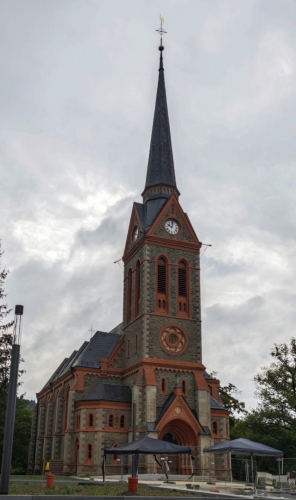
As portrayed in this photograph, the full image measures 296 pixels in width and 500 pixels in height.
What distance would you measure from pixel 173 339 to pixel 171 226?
1070cm

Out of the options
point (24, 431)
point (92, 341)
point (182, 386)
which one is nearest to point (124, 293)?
point (92, 341)

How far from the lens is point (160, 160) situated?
5428 centimetres

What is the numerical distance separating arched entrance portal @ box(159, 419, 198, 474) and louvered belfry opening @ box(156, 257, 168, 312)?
9759mm

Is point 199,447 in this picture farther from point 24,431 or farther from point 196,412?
point 24,431

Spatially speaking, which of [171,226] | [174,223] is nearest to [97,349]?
[171,226]

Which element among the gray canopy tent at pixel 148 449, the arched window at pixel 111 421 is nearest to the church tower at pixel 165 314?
the arched window at pixel 111 421

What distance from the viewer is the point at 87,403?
141 feet

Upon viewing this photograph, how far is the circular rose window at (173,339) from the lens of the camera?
45.0 m

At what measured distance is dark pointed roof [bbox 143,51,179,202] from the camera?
173 ft

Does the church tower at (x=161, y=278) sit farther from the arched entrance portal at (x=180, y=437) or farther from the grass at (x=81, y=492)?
the grass at (x=81, y=492)

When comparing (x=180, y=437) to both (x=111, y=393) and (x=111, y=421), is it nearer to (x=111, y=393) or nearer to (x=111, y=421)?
(x=111, y=421)

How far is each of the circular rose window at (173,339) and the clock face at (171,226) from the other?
913 centimetres

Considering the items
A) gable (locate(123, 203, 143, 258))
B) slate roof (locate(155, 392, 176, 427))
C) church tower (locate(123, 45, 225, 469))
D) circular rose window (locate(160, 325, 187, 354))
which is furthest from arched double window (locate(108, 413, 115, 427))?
gable (locate(123, 203, 143, 258))

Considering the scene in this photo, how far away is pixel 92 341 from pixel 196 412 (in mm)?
13603
